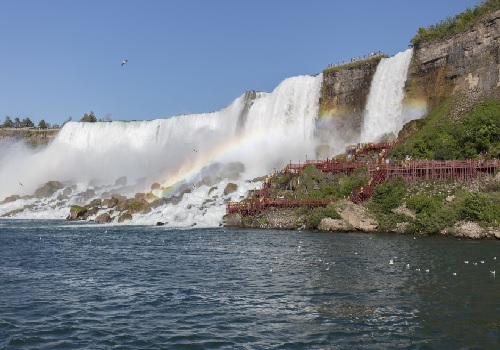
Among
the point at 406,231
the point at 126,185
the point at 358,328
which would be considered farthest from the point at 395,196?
the point at 126,185

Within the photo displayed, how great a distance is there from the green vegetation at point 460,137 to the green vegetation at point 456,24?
30.0 feet

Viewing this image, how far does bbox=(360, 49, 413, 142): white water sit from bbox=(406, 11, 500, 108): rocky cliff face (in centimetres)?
117

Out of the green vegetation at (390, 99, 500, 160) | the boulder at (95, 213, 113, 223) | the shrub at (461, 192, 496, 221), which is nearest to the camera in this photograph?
the shrub at (461, 192, 496, 221)

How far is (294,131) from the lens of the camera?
64.5 meters

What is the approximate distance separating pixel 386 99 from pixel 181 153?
1219 inches

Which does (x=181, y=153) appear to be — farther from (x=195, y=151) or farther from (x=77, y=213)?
(x=77, y=213)

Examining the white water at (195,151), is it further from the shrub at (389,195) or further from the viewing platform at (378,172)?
the shrub at (389,195)

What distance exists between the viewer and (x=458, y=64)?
169ft

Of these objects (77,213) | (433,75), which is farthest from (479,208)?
(77,213)

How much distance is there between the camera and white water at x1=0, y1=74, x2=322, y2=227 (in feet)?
186

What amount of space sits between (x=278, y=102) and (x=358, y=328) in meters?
53.8

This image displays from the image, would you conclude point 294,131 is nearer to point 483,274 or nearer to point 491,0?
point 491,0

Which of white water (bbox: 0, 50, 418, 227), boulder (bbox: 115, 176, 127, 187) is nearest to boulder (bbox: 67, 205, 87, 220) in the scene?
white water (bbox: 0, 50, 418, 227)

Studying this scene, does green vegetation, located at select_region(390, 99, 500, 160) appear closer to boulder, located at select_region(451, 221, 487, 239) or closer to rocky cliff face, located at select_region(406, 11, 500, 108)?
rocky cliff face, located at select_region(406, 11, 500, 108)
